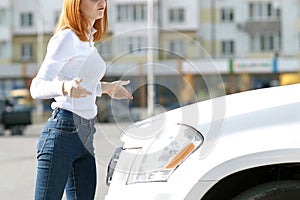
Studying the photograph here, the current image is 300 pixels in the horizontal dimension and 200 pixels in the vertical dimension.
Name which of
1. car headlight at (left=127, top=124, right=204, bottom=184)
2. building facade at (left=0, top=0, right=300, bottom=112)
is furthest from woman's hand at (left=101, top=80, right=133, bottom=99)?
building facade at (left=0, top=0, right=300, bottom=112)

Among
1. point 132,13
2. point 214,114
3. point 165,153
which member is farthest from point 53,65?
point 132,13

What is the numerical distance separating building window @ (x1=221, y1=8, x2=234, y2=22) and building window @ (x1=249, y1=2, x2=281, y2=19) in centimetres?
142

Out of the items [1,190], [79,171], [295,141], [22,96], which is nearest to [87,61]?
[79,171]

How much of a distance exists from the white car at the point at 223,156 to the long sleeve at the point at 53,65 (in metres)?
0.50

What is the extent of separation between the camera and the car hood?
2.78 metres

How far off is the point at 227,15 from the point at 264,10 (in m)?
2.74

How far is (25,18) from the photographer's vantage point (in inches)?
1855

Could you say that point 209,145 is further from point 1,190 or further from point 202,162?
point 1,190

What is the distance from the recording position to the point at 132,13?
46250mm

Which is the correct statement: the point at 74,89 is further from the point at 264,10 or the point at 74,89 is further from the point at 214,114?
the point at 264,10

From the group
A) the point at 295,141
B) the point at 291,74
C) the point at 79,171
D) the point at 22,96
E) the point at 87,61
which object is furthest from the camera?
the point at 291,74

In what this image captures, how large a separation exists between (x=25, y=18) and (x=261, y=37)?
59.1 feet

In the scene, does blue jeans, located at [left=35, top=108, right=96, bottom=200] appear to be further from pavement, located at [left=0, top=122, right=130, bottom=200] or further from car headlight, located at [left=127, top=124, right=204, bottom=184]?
car headlight, located at [left=127, top=124, right=204, bottom=184]

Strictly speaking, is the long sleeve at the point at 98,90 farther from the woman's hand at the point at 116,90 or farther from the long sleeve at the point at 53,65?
the long sleeve at the point at 53,65
